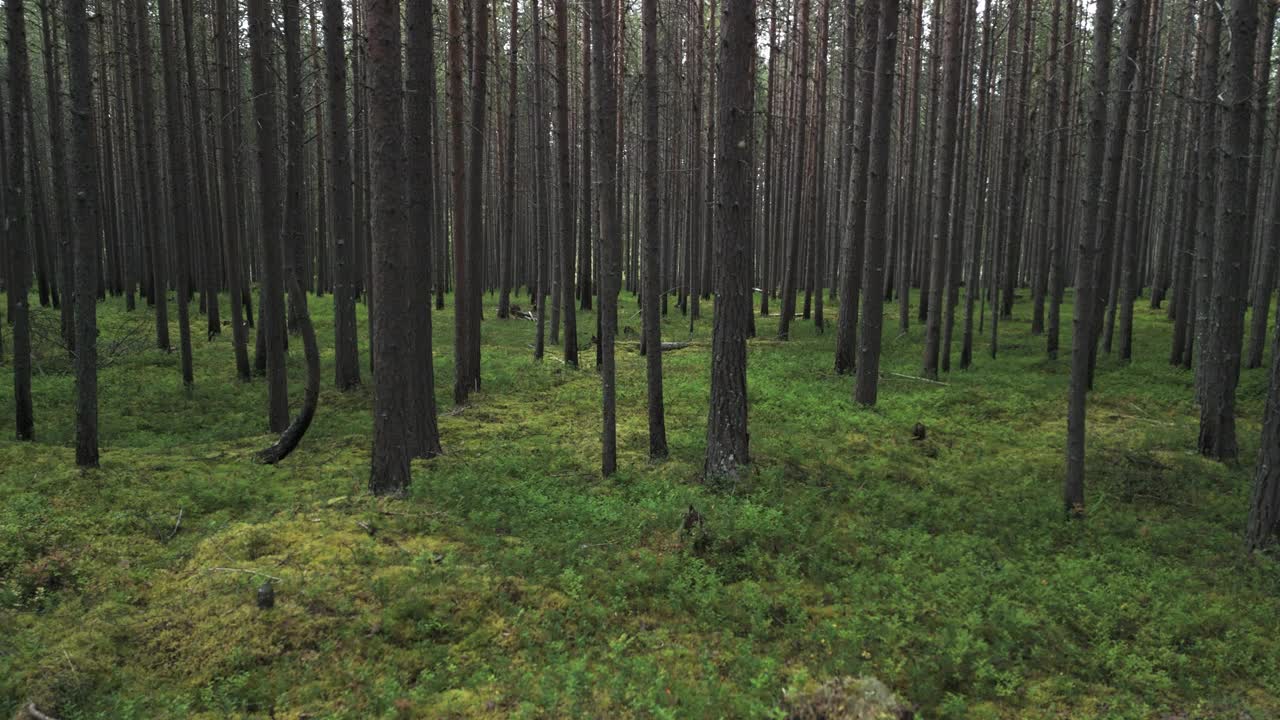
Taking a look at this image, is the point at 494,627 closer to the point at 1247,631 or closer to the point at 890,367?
the point at 1247,631

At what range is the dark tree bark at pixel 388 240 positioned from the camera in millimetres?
6699

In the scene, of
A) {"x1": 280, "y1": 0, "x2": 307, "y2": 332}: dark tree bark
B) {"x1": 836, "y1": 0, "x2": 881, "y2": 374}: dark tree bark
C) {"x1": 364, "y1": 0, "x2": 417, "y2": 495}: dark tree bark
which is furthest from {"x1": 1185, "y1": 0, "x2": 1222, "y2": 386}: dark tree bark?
{"x1": 280, "y1": 0, "x2": 307, "y2": 332}: dark tree bark

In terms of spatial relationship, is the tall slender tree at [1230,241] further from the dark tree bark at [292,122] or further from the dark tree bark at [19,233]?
the dark tree bark at [19,233]

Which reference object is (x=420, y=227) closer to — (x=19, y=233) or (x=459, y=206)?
(x=459, y=206)

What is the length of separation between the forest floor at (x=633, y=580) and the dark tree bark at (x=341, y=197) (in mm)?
3239

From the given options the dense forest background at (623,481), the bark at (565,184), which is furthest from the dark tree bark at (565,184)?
the dense forest background at (623,481)

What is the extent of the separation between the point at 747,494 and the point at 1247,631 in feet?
13.9

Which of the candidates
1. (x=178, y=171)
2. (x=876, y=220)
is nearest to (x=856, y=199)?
(x=876, y=220)

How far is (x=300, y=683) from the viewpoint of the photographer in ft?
14.8

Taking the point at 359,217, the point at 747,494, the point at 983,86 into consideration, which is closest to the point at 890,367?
the point at 983,86

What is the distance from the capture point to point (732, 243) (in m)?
7.83

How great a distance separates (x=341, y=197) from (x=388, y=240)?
5.51m

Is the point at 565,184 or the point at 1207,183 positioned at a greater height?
the point at 565,184

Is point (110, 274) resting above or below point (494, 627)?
above
